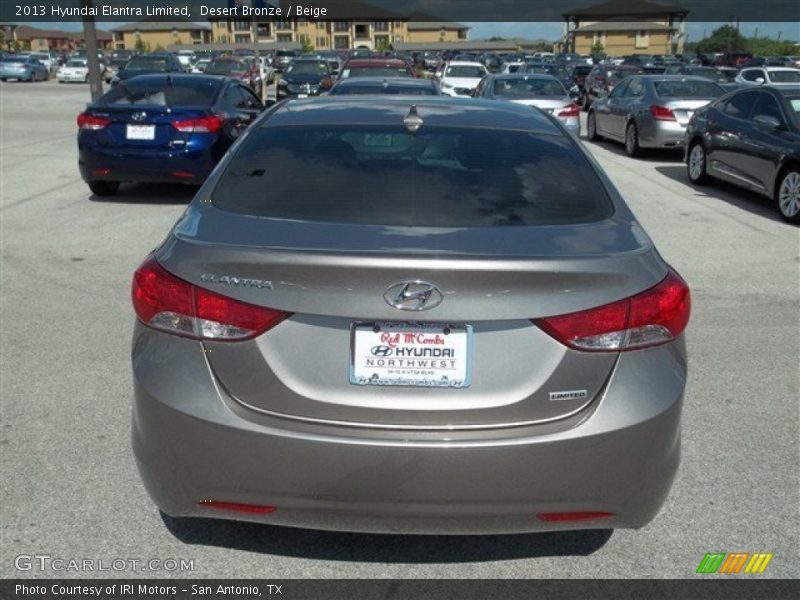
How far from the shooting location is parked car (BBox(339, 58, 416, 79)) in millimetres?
19406

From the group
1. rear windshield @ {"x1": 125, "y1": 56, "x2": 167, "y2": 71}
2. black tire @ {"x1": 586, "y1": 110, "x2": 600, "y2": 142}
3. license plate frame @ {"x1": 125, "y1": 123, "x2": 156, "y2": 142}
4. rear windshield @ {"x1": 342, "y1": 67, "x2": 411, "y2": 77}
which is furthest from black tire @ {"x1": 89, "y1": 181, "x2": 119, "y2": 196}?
rear windshield @ {"x1": 125, "y1": 56, "x2": 167, "y2": 71}

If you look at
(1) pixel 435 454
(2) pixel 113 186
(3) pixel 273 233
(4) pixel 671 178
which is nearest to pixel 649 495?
(1) pixel 435 454

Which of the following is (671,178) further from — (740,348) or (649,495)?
(649,495)

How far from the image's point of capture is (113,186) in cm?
1145

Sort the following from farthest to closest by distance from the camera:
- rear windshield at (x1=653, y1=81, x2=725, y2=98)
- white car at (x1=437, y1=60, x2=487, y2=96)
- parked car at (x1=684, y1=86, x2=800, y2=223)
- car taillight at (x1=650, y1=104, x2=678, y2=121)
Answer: white car at (x1=437, y1=60, x2=487, y2=96) < rear windshield at (x1=653, y1=81, x2=725, y2=98) < car taillight at (x1=650, y1=104, x2=678, y2=121) < parked car at (x1=684, y1=86, x2=800, y2=223)

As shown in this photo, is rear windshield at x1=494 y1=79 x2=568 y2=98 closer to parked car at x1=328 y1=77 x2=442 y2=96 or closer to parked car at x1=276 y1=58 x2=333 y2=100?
parked car at x1=328 y1=77 x2=442 y2=96

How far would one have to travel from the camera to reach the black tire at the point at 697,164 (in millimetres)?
12875

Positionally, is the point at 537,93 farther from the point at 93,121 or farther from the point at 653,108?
the point at 93,121

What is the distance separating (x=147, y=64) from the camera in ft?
112

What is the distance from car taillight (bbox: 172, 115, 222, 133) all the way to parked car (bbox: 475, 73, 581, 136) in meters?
7.61

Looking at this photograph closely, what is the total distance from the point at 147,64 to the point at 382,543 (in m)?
34.0

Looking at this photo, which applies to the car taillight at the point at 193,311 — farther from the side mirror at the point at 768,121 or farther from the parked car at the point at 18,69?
the parked car at the point at 18,69
